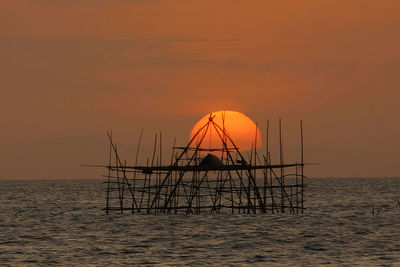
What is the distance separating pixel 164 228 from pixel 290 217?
13.1 m

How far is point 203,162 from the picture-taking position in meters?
57.7

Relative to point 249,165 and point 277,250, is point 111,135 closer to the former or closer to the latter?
point 249,165

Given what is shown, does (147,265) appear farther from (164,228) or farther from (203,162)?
(203,162)

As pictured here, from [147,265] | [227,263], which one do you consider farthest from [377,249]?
[147,265]

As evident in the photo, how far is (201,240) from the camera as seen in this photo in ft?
148

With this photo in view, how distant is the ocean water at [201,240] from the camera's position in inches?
1433

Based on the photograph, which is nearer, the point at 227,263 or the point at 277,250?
the point at 227,263

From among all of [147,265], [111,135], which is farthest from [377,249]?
[111,135]

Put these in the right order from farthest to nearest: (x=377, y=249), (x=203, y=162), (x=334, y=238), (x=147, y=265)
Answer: (x=203, y=162)
(x=334, y=238)
(x=377, y=249)
(x=147, y=265)

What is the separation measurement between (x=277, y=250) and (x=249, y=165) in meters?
15.2

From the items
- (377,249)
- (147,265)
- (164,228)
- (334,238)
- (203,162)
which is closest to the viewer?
(147,265)

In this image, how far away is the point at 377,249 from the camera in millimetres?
40125

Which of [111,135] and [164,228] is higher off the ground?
[111,135]

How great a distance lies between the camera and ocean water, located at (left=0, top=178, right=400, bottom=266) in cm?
3641
